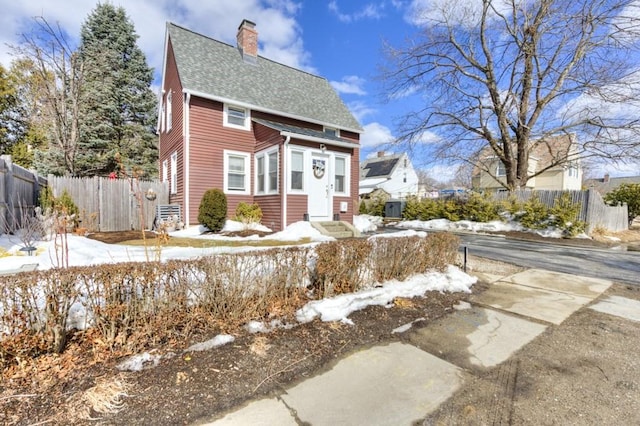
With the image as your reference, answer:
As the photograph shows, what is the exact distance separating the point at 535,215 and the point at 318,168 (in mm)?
10358

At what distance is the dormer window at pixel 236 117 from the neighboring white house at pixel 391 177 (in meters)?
23.0

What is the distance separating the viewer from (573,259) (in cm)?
793

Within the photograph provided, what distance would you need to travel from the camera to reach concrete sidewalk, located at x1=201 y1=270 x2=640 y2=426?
202 centimetres

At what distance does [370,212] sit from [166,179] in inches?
599

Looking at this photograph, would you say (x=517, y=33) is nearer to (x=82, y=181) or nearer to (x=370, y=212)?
(x=370, y=212)

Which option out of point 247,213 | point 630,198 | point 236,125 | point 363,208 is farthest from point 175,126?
point 630,198

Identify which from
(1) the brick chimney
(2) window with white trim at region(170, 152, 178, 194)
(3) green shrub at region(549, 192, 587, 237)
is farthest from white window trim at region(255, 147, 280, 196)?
(3) green shrub at region(549, 192, 587, 237)

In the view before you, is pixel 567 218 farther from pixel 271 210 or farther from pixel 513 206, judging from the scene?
pixel 271 210

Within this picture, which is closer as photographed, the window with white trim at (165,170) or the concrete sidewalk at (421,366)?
the concrete sidewalk at (421,366)

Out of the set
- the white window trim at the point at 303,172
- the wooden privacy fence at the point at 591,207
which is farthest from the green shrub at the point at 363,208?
the white window trim at the point at 303,172

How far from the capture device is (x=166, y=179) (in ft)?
45.7

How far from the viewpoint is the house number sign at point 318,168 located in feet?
35.2

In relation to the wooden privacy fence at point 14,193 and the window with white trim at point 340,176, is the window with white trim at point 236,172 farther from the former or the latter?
the wooden privacy fence at point 14,193

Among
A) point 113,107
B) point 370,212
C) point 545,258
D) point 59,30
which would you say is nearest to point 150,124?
point 113,107
